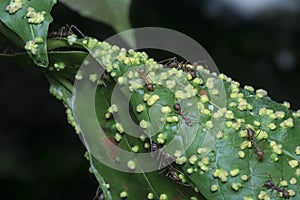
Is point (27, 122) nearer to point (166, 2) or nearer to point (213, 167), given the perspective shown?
point (166, 2)

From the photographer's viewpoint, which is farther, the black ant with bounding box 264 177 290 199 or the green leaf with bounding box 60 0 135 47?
the green leaf with bounding box 60 0 135 47

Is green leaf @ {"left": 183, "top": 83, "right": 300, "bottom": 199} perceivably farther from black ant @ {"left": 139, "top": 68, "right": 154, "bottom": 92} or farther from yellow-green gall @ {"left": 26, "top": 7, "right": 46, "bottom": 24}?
yellow-green gall @ {"left": 26, "top": 7, "right": 46, "bottom": 24}

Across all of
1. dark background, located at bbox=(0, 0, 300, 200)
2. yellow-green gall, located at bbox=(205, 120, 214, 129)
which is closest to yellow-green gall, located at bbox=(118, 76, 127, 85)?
yellow-green gall, located at bbox=(205, 120, 214, 129)

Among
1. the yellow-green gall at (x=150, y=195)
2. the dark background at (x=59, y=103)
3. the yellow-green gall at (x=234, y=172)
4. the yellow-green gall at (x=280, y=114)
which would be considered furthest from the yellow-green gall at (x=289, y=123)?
the dark background at (x=59, y=103)

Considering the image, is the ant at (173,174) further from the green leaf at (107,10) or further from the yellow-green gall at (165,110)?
the green leaf at (107,10)

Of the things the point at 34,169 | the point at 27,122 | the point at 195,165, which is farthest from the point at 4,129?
the point at 195,165

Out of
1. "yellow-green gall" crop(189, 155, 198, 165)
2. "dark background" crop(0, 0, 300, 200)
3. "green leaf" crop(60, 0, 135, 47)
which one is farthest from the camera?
"dark background" crop(0, 0, 300, 200)
